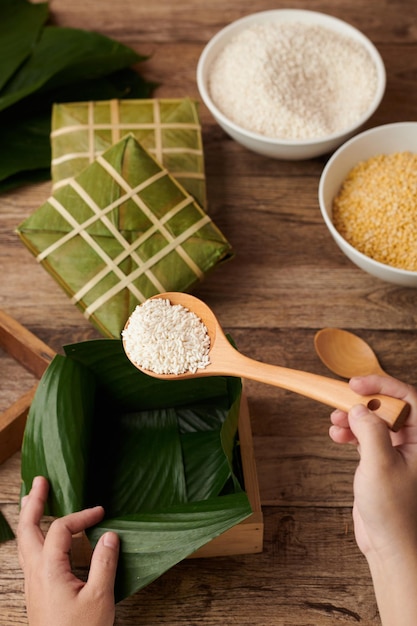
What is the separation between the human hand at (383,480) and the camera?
79cm

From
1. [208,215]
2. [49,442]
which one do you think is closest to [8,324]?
[49,442]

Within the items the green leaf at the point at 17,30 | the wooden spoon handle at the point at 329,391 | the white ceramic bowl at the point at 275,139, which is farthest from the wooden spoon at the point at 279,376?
the green leaf at the point at 17,30

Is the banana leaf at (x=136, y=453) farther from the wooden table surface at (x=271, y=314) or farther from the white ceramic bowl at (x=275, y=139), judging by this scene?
the white ceramic bowl at (x=275, y=139)

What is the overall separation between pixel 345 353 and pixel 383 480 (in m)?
0.36

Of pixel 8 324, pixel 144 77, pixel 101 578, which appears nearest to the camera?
pixel 101 578

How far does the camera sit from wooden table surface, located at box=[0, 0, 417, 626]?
98 centimetres

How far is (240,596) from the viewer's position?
98 centimetres

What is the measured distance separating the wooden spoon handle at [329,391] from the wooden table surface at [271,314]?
0.24 meters

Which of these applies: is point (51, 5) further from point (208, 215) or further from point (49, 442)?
point (49, 442)

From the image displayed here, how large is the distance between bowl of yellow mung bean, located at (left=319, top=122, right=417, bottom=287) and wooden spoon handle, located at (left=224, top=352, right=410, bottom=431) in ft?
0.99

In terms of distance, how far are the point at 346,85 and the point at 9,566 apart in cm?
95

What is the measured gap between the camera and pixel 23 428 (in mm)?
1065

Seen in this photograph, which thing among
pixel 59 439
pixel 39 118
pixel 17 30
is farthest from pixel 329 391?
pixel 17 30

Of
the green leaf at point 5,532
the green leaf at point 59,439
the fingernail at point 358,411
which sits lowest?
the green leaf at point 5,532
